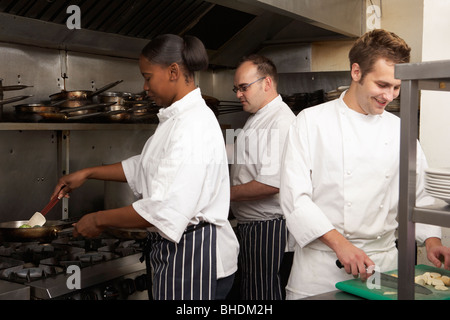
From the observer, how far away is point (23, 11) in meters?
2.28

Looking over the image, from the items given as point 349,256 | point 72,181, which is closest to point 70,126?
point 72,181

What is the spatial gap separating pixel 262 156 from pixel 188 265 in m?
0.88

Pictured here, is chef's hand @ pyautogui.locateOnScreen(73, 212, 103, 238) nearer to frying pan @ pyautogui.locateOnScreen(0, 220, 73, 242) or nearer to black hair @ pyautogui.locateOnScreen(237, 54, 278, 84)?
frying pan @ pyautogui.locateOnScreen(0, 220, 73, 242)

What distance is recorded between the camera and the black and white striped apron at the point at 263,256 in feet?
8.45

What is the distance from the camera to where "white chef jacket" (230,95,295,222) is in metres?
2.51

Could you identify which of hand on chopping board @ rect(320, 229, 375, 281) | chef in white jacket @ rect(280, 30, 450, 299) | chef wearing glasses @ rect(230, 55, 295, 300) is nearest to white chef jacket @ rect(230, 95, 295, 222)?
chef wearing glasses @ rect(230, 55, 295, 300)

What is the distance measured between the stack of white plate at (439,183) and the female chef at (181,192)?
71 cm

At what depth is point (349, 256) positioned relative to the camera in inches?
61.0

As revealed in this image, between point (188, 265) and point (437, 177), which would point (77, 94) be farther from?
point (437, 177)

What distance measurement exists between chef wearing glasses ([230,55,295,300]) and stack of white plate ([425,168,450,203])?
1.30 m

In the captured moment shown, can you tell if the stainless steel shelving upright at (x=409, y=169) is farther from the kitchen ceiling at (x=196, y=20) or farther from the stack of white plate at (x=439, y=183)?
the kitchen ceiling at (x=196, y=20)

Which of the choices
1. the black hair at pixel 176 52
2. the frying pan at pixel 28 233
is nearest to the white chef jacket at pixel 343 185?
the black hair at pixel 176 52
